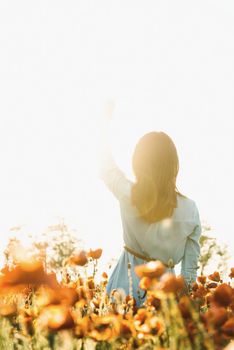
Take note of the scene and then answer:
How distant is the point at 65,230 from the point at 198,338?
33.4 metres

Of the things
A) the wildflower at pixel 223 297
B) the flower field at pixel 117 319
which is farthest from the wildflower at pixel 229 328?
the wildflower at pixel 223 297

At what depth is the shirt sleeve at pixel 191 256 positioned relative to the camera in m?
3.64

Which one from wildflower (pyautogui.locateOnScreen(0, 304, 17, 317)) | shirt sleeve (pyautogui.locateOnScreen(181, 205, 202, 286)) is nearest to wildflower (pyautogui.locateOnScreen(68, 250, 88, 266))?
wildflower (pyautogui.locateOnScreen(0, 304, 17, 317))

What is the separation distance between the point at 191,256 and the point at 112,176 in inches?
30.2

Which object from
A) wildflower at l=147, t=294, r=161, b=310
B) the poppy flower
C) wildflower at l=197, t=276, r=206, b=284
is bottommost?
wildflower at l=197, t=276, r=206, b=284

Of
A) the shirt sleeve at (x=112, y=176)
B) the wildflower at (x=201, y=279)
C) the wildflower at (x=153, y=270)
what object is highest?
the shirt sleeve at (x=112, y=176)

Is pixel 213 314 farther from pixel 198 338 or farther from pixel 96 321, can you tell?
pixel 96 321

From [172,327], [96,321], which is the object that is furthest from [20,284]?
[172,327]

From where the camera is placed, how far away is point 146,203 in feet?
11.3

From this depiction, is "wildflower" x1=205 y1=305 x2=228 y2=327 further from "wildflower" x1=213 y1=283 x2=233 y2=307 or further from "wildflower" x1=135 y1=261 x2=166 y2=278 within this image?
"wildflower" x1=135 y1=261 x2=166 y2=278

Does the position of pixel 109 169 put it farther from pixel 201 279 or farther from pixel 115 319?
pixel 115 319

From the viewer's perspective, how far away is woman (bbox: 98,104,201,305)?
11.3ft

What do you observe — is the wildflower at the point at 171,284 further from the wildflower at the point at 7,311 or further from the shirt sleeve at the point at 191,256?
the shirt sleeve at the point at 191,256

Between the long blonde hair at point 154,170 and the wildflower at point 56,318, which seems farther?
the long blonde hair at point 154,170
